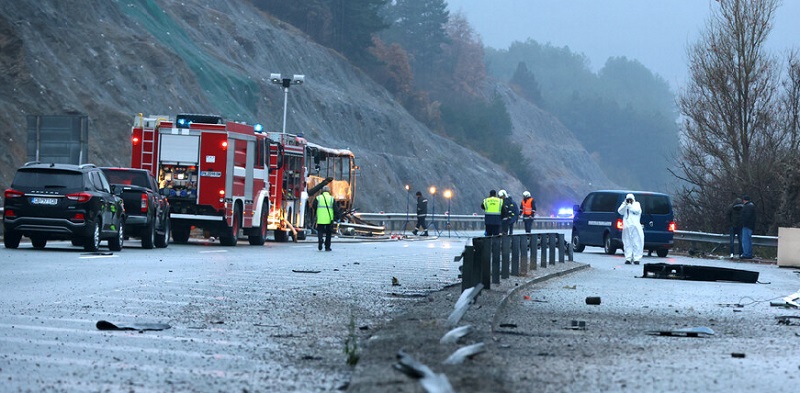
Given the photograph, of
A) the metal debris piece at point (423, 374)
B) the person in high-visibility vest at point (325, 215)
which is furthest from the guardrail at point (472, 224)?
the metal debris piece at point (423, 374)

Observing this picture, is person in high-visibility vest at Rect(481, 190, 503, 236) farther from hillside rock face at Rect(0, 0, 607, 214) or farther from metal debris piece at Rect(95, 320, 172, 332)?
metal debris piece at Rect(95, 320, 172, 332)

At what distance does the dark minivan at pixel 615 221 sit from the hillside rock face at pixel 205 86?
65.2ft

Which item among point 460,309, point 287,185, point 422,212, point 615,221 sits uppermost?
point 287,185

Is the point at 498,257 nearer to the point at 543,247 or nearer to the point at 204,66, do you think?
the point at 543,247

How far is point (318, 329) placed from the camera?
12.5 metres

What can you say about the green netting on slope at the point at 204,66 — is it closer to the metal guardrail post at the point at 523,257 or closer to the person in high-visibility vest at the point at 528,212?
the person in high-visibility vest at the point at 528,212

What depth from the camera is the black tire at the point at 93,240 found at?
27.4 m

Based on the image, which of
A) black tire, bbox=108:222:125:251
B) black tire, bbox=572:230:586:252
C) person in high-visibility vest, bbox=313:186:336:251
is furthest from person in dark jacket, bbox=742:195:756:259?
black tire, bbox=108:222:125:251

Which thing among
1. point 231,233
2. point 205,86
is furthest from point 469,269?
point 205,86

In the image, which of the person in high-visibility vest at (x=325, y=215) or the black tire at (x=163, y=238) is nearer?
the black tire at (x=163, y=238)

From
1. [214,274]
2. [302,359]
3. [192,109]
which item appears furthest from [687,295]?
[192,109]

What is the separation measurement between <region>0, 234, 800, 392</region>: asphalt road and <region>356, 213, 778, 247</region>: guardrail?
1719 centimetres

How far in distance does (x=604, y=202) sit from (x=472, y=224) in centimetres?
4082

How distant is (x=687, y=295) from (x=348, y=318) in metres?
7.89
